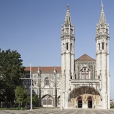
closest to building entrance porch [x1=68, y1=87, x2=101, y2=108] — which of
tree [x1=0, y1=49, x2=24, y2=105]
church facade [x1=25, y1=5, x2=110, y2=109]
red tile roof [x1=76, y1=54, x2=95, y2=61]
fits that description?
church facade [x1=25, y1=5, x2=110, y2=109]

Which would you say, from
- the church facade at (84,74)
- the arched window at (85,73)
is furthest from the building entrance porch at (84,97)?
the arched window at (85,73)

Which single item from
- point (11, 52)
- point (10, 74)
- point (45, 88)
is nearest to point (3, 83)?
point (10, 74)

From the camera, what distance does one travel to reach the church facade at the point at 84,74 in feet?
244

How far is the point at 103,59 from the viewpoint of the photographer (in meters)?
75.6

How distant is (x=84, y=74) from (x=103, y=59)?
6.44 metres

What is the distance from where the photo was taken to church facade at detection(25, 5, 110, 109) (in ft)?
244

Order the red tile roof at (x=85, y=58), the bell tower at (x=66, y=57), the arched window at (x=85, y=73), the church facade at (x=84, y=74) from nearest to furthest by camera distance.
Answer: the church facade at (x=84, y=74), the bell tower at (x=66, y=57), the arched window at (x=85, y=73), the red tile roof at (x=85, y=58)

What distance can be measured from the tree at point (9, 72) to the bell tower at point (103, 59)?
19913 mm

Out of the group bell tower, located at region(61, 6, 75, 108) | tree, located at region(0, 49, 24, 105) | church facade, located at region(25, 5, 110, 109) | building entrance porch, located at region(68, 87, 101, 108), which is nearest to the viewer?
tree, located at region(0, 49, 24, 105)

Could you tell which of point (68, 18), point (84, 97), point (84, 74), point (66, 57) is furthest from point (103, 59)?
point (68, 18)

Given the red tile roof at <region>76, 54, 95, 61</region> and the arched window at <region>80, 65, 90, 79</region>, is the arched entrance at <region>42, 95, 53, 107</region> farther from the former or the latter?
the red tile roof at <region>76, 54, 95, 61</region>

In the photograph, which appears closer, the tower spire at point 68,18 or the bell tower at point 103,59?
the bell tower at point 103,59

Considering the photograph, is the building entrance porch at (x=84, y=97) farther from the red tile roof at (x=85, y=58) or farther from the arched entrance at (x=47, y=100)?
the arched entrance at (x=47, y=100)

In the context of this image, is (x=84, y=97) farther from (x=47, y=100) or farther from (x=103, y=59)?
(x=47, y=100)
